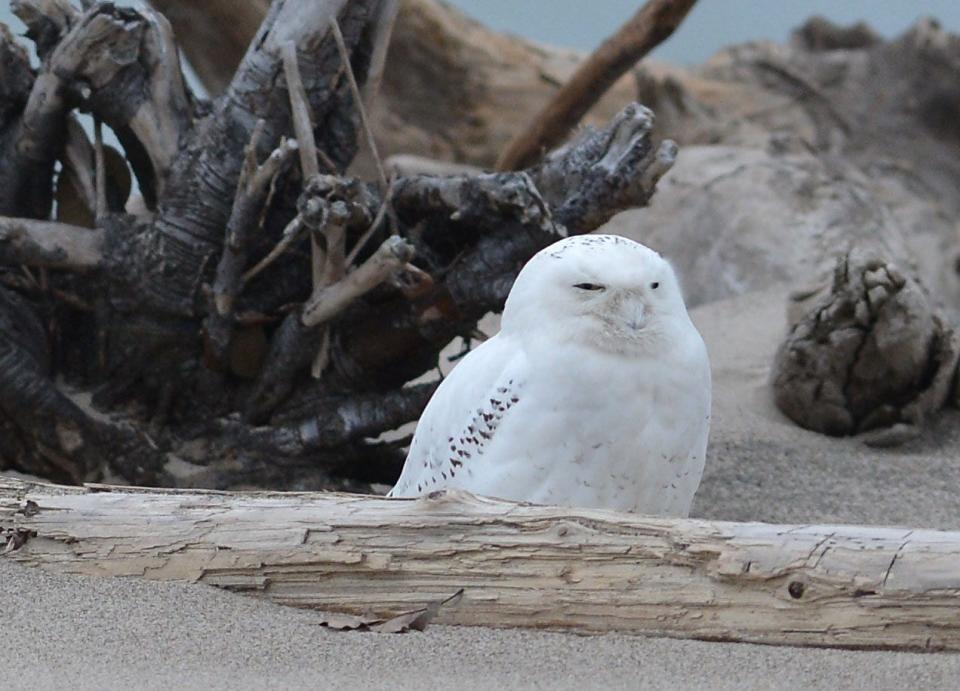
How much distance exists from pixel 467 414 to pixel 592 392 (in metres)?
0.31

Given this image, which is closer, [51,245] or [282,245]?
[282,245]

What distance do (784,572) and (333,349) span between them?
198 cm

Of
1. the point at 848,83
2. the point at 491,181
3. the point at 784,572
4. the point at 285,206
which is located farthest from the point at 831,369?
the point at 848,83

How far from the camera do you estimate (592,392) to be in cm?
277

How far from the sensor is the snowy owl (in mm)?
2773

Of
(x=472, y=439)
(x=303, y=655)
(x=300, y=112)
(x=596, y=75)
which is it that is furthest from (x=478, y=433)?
(x=596, y=75)

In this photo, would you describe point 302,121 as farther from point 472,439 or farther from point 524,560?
point 524,560

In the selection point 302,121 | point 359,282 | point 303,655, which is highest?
point 302,121

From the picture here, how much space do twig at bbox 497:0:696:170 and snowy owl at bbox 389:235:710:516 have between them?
1.77 metres

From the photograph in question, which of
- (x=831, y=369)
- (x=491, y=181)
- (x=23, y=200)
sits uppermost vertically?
(x=491, y=181)

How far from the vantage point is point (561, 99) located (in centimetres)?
575

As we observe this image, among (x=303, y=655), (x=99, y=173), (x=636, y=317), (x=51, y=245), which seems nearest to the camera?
(x=303, y=655)

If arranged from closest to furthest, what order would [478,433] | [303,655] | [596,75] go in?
[303,655], [478,433], [596,75]

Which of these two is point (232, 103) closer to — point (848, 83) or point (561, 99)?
point (561, 99)
